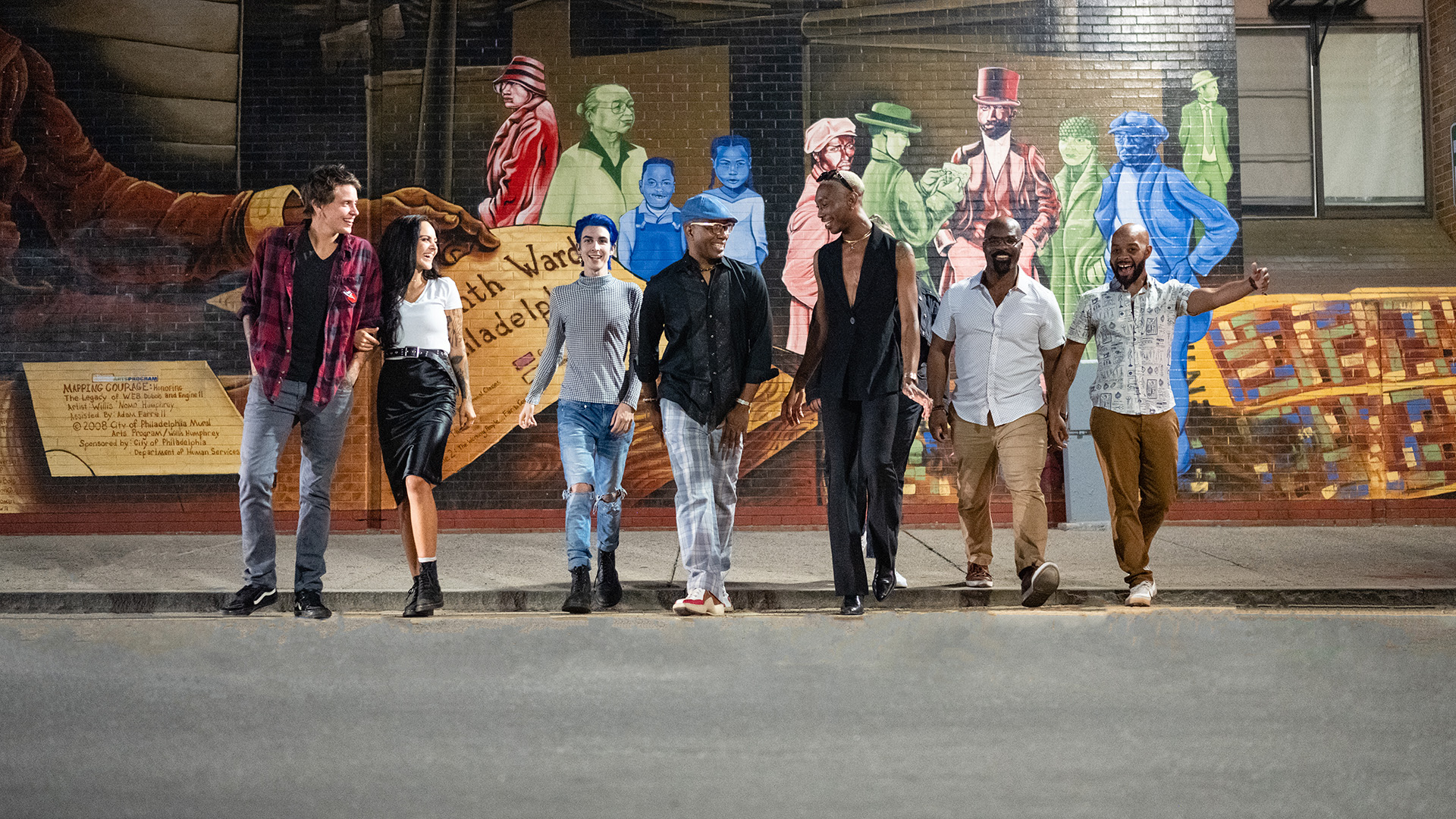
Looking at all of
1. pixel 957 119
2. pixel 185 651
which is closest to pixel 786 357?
pixel 957 119

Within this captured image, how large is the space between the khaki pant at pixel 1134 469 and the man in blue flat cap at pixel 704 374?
2.12m

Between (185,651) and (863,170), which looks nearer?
(185,651)

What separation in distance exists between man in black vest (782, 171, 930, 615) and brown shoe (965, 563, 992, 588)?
86cm

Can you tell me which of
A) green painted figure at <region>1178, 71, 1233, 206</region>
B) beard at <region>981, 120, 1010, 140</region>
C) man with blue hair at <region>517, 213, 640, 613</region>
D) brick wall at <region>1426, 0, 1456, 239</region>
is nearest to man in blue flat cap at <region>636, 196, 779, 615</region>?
man with blue hair at <region>517, 213, 640, 613</region>

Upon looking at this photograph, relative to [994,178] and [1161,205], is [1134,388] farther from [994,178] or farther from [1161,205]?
[1161,205]

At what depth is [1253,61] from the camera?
37.6ft

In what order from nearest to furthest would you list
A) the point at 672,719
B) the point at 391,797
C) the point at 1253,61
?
1. the point at 391,797
2. the point at 672,719
3. the point at 1253,61

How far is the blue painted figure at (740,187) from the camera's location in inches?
421

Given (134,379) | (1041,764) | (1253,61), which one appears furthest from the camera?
(1253,61)

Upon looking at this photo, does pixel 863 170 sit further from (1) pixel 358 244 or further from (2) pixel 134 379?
(2) pixel 134 379

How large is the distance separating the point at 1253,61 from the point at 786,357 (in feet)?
18.2

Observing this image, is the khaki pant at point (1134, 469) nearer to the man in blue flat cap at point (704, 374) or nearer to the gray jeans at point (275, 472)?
the man in blue flat cap at point (704, 374)

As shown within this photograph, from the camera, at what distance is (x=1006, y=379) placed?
22.5 ft

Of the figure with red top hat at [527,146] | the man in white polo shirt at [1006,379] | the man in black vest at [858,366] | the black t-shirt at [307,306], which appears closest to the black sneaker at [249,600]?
the black t-shirt at [307,306]
